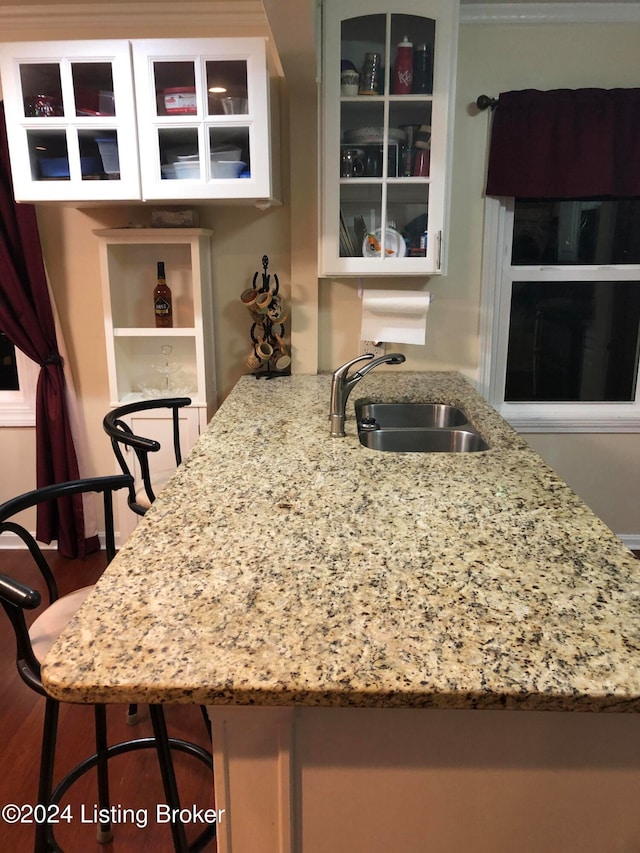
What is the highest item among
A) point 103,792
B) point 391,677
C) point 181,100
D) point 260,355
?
point 181,100

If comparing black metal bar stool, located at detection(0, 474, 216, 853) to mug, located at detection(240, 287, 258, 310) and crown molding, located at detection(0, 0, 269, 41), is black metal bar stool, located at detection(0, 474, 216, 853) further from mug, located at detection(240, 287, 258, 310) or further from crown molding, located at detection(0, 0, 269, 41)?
crown molding, located at detection(0, 0, 269, 41)

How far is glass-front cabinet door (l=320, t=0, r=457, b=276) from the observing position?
8.01 feet

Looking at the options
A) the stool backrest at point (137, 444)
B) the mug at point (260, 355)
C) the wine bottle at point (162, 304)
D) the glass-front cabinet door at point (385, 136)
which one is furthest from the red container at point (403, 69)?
the stool backrest at point (137, 444)

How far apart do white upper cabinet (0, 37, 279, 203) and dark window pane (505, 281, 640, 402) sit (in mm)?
1438

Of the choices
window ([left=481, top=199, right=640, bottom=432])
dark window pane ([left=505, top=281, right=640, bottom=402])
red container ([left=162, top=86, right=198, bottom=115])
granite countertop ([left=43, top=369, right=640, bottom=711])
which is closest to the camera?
granite countertop ([left=43, top=369, right=640, bottom=711])

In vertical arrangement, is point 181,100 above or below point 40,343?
above

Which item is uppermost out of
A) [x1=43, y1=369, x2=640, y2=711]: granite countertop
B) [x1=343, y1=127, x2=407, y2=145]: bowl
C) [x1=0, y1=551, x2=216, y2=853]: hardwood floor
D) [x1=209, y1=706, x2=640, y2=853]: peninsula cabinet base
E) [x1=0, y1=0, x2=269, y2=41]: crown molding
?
[x1=0, y1=0, x2=269, y2=41]: crown molding

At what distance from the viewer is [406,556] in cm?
122

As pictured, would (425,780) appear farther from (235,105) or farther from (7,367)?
(7,367)

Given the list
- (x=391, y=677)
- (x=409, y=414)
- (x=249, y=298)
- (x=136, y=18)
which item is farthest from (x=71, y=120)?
(x=391, y=677)

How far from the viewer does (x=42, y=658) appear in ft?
4.58

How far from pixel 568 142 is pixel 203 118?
5.06 feet

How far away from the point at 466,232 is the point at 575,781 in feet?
8.08

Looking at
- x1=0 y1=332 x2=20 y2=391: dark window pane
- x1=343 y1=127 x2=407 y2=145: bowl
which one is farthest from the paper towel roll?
x1=0 y1=332 x2=20 y2=391: dark window pane
